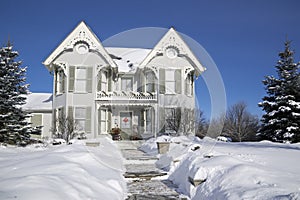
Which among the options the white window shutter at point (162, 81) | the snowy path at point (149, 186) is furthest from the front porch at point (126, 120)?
the snowy path at point (149, 186)

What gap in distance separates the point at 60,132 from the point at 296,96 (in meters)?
15.2

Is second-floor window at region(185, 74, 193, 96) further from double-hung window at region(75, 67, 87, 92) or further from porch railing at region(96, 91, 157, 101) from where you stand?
double-hung window at region(75, 67, 87, 92)

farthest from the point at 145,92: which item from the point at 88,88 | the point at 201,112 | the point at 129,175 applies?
the point at 129,175

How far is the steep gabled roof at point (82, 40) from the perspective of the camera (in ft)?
60.1

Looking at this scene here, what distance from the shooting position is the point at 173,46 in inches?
744

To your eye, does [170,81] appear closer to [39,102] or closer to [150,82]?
[150,82]

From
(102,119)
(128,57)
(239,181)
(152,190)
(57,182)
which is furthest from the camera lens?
(128,57)

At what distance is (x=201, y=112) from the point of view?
46.2 feet

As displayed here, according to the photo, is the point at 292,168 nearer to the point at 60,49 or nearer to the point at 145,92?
the point at 145,92

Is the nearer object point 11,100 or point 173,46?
point 11,100

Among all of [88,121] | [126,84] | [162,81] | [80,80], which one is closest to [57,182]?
[88,121]

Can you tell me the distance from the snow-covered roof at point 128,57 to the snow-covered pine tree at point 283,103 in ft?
31.4

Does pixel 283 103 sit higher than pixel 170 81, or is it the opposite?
pixel 170 81

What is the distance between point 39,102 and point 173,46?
12668 mm
